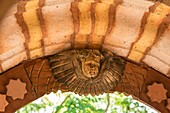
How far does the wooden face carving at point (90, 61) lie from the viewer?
2564mm

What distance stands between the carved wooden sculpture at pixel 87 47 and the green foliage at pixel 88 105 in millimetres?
1370

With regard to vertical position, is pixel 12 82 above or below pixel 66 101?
above

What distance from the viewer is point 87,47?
2.61m

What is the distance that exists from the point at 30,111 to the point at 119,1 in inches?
97.6

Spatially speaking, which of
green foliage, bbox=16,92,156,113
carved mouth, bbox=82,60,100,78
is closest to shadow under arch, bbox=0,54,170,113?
carved mouth, bbox=82,60,100,78

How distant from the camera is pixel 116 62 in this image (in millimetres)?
2617

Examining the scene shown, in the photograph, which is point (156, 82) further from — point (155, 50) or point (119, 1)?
point (119, 1)

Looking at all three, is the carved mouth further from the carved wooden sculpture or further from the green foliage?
the green foliage

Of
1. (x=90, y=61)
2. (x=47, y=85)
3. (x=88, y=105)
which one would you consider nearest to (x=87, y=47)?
(x=90, y=61)

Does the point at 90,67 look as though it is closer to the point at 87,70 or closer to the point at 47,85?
the point at 87,70

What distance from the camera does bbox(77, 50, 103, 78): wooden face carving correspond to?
8.41ft

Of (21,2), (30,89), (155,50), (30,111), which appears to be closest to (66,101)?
(30,111)

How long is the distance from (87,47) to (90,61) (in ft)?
0.35

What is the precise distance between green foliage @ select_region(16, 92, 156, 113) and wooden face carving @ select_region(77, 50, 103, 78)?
1.46 meters
